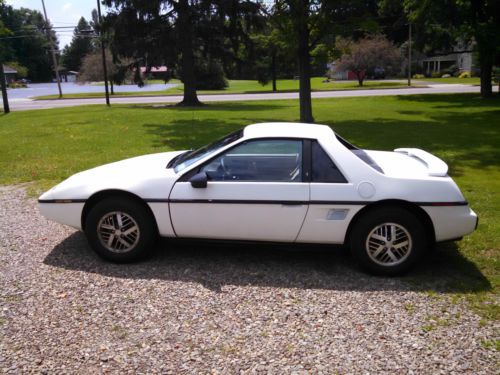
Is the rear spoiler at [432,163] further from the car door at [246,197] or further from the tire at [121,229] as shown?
the tire at [121,229]

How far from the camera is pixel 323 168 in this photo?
4523 mm

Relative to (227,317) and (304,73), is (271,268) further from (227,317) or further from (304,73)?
(304,73)

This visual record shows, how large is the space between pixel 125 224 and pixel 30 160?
7.32 meters

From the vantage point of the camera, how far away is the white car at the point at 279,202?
4.39 meters

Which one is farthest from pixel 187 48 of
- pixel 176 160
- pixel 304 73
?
pixel 176 160

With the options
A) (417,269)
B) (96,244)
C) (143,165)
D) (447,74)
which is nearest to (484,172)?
(417,269)

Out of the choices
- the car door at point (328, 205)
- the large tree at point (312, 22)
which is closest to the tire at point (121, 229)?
the car door at point (328, 205)

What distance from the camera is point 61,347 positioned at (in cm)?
340

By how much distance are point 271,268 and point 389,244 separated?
1132mm

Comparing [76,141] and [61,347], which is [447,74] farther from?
[61,347]

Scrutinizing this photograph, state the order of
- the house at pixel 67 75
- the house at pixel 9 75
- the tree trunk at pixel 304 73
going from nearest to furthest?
the tree trunk at pixel 304 73, the house at pixel 9 75, the house at pixel 67 75

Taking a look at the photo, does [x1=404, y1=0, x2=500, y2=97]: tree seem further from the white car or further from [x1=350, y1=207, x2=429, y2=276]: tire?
[x1=350, y1=207, x2=429, y2=276]: tire

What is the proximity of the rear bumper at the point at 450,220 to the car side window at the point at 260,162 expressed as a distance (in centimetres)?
128

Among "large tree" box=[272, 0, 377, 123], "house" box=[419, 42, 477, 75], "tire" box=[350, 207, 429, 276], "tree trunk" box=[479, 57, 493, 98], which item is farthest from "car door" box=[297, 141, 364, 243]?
"house" box=[419, 42, 477, 75]
